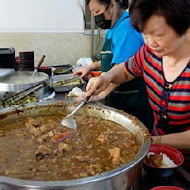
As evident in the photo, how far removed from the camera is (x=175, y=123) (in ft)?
5.36

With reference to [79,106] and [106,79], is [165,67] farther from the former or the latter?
[79,106]

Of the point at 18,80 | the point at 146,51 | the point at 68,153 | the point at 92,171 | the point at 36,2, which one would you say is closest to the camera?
the point at 92,171

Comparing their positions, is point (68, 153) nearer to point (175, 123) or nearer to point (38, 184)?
point (38, 184)

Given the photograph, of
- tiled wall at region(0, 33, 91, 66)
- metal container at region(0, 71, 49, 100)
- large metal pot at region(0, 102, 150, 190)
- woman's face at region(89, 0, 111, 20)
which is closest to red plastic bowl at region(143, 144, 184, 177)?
large metal pot at region(0, 102, 150, 190)

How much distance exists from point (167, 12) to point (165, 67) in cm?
44

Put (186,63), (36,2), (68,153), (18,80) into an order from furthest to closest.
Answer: (36,2) < (18,80) < (186,63) < (68,153)

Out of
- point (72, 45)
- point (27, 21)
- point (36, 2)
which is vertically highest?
point (36, 2)

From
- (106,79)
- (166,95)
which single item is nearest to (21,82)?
(106,79)

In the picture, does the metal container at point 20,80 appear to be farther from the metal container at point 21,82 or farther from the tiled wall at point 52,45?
the tiled wall at point 52,45

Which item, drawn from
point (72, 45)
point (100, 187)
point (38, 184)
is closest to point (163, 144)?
point (100, 187)

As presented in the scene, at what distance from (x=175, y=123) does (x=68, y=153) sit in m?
0.64

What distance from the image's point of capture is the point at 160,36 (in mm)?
1319

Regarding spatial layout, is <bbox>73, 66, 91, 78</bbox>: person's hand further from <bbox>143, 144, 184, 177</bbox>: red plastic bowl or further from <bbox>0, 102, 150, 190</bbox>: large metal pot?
<bbox>143, 144, 184, 177</bbox>: red plastic bowl

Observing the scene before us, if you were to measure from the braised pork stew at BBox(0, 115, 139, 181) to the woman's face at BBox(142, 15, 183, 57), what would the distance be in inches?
19.5
